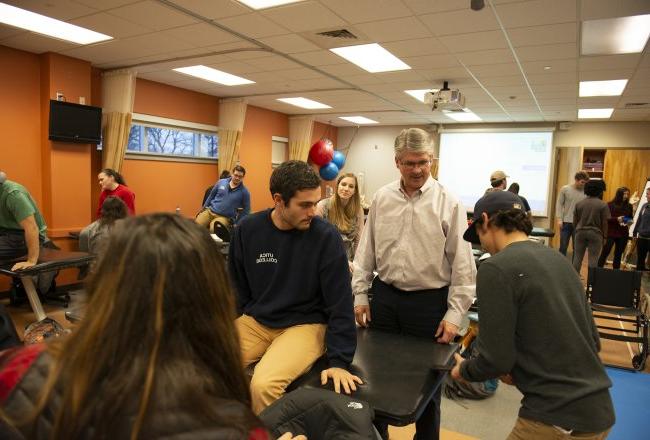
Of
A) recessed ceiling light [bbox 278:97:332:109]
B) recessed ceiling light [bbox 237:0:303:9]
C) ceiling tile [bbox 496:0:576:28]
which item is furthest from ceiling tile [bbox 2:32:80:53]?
ceiling tile [bbox 496:0:576:28]

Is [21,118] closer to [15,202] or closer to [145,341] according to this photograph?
[15,202]

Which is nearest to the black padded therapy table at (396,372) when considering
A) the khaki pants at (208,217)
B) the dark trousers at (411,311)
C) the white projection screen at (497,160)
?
the dark trousers at (411,311)

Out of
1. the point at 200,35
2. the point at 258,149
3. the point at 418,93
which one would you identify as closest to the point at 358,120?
the point at 258,149

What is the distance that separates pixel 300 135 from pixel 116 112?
14.6 ft

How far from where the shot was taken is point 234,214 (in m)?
5.96

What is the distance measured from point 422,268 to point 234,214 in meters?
4.40

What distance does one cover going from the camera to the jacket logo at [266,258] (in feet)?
5.54

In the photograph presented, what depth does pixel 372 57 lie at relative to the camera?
4.87 m

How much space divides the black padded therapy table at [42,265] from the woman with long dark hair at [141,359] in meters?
3.30

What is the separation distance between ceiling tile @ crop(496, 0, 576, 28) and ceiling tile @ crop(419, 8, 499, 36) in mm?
106

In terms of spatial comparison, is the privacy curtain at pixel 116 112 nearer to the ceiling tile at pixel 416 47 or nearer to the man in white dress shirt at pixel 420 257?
the ceiling tile at pixel 416 47

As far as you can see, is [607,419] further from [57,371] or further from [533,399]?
[57,371]

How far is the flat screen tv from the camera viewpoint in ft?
16.4

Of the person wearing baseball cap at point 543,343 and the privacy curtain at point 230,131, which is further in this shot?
the privacy curtain at point 230,131
